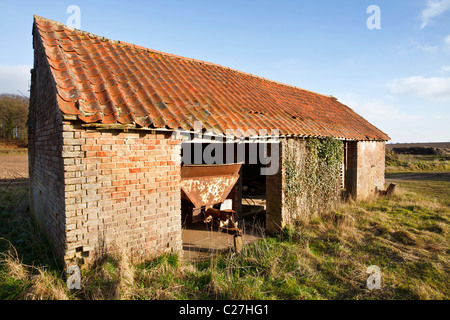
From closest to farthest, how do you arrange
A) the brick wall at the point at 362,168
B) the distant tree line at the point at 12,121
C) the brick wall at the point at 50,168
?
1. the brick wall at the point at 50,168
2. the brick wall at the point at 362,168
3. the distant tree line at the point at 12,121

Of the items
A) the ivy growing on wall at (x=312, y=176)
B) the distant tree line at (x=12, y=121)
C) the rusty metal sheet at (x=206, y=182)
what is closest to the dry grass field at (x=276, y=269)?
the ivy growing on wall at (x=312, y=176)

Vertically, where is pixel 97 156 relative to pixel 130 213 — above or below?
above

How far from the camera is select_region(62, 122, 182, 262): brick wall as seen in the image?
3.43 metres

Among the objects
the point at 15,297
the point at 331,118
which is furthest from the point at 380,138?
the point at 15,297

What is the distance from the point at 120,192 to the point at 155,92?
2.28m

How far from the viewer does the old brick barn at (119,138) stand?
11.4 feet

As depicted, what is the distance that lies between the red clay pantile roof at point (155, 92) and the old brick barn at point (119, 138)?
3cm

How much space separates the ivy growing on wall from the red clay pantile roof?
499 mm

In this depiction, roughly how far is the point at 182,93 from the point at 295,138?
3.35 m

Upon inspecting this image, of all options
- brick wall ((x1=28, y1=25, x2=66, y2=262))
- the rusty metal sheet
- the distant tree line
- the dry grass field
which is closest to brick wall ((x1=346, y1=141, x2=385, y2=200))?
the dry grass field

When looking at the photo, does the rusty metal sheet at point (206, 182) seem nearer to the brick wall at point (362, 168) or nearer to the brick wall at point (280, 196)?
the brick wall at point (280, 196)

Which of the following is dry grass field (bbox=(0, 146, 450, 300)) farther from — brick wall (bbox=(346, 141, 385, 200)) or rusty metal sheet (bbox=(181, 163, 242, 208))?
brick wall (bbox=(346, 141, 385, 200))
